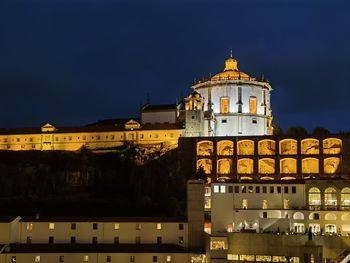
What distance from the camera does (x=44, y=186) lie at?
89.8 m

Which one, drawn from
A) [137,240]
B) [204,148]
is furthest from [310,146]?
[137,240]

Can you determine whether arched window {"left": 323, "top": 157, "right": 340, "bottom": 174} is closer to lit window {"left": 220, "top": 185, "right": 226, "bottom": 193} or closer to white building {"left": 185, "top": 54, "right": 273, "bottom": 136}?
white building {"left": 185, "top": 54, "right": 273, "bottom": 136}

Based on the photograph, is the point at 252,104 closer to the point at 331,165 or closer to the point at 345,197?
the point at 331,165

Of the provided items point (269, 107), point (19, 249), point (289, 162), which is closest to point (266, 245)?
point (19, 249)

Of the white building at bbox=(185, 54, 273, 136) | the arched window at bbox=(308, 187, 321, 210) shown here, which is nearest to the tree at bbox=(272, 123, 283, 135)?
the white building at bbox=(185, 54, 273, 136)

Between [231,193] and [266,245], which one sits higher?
[231,193]

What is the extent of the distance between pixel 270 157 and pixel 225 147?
695 centimetres

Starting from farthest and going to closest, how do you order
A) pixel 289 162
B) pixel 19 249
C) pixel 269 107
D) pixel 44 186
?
pixel 269 107 → pixel 289 162 → pixel 44 186 → pixel 19 249

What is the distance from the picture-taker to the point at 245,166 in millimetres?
96688

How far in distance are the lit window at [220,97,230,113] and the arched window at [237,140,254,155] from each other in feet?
36.8

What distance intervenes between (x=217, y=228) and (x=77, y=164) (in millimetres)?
30841

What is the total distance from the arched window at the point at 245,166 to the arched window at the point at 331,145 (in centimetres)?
1089

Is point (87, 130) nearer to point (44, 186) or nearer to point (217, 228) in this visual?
point (44, 186)

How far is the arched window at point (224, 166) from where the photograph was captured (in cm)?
9594
